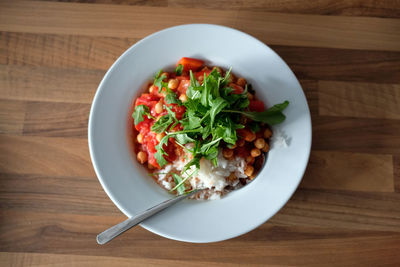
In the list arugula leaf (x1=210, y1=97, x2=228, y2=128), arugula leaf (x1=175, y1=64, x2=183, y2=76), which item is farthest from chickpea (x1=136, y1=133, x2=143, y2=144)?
arugula leaf (x1=210, y1=97, x2=228, y2=128)

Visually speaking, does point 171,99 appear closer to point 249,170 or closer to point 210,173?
point 210,173

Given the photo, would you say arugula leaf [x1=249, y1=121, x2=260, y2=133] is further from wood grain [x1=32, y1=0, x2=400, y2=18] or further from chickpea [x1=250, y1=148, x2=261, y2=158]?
wood grain [x1=32, y1=0, x2=400, y2=18]

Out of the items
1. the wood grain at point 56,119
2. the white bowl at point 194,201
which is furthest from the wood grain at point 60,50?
the white bowl at point 194,201

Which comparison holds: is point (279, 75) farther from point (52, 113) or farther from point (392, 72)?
point (52, 113)

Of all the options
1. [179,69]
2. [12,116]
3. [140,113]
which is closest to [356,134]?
[179,69]

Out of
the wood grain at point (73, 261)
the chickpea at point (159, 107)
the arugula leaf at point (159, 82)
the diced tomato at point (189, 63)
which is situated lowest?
the wood grain at point (73, 261)

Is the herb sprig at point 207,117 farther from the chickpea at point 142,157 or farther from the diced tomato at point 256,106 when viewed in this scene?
the chickpea at point 142,157
